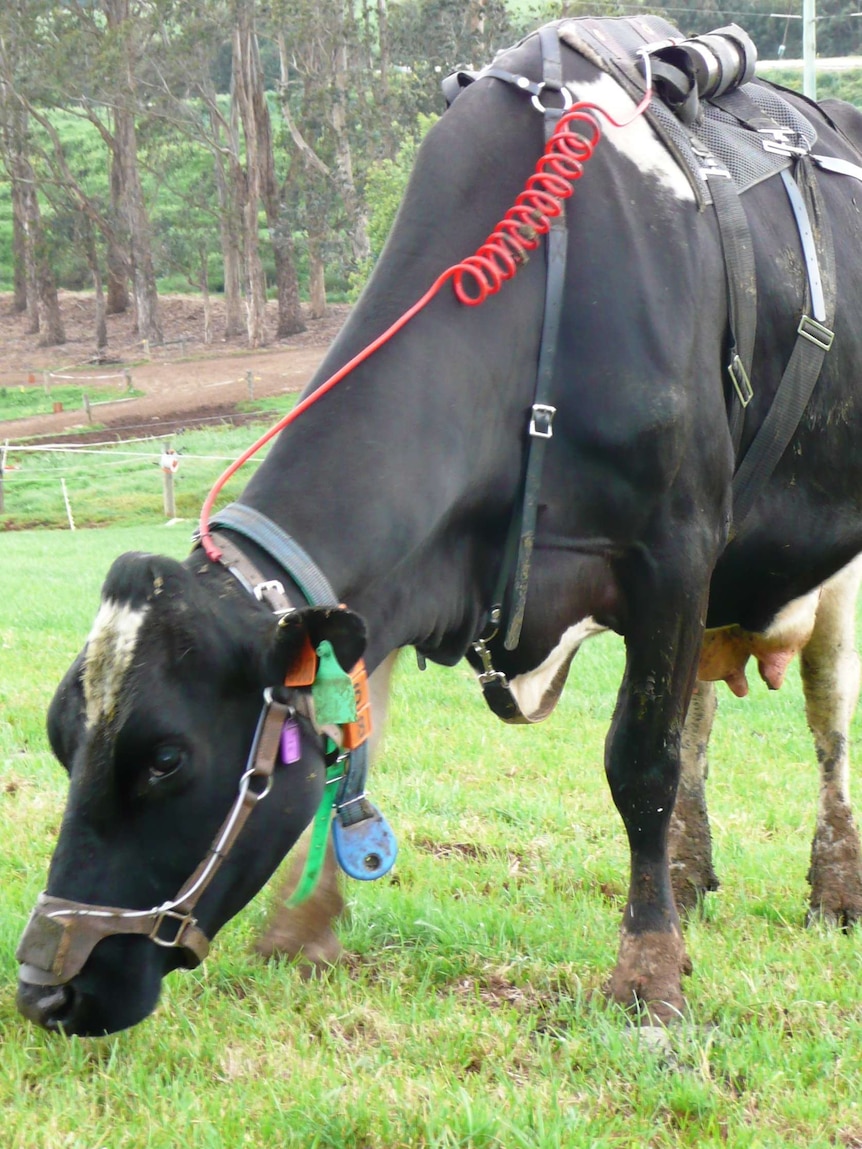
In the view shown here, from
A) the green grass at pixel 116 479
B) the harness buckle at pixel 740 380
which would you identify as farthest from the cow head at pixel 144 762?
the green grass at pixel 116 479

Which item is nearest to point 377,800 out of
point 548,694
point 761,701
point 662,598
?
point 548,694

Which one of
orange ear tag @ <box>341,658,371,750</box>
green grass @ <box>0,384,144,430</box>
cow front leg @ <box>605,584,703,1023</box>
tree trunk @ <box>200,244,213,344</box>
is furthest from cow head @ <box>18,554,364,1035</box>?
tree trunk @ <box>200,244,213,344</box>

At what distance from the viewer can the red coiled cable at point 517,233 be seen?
3064 millimetres

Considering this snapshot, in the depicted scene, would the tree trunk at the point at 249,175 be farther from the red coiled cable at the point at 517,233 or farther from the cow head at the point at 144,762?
the cow head at the point at 144,762

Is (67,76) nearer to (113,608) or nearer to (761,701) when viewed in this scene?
(761,701)

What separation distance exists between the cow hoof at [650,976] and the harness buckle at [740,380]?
1.34 m

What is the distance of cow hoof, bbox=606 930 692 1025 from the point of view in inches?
131

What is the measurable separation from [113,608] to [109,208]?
44224 mm

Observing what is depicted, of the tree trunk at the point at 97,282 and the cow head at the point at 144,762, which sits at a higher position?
the cow head at the point at 144,762

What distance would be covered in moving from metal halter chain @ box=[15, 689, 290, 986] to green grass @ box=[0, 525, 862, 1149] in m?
0.36

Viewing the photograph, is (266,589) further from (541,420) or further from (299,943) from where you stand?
(299,943)

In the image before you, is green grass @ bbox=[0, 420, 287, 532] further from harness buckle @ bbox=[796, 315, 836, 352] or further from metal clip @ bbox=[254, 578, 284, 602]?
metal clip @ bbox=[254, 578, 284, 602]

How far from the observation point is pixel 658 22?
407 centimetres

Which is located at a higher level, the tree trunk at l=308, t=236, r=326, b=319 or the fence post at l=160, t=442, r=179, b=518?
the tree trunk at l=308, t=236, r=326, b=319
